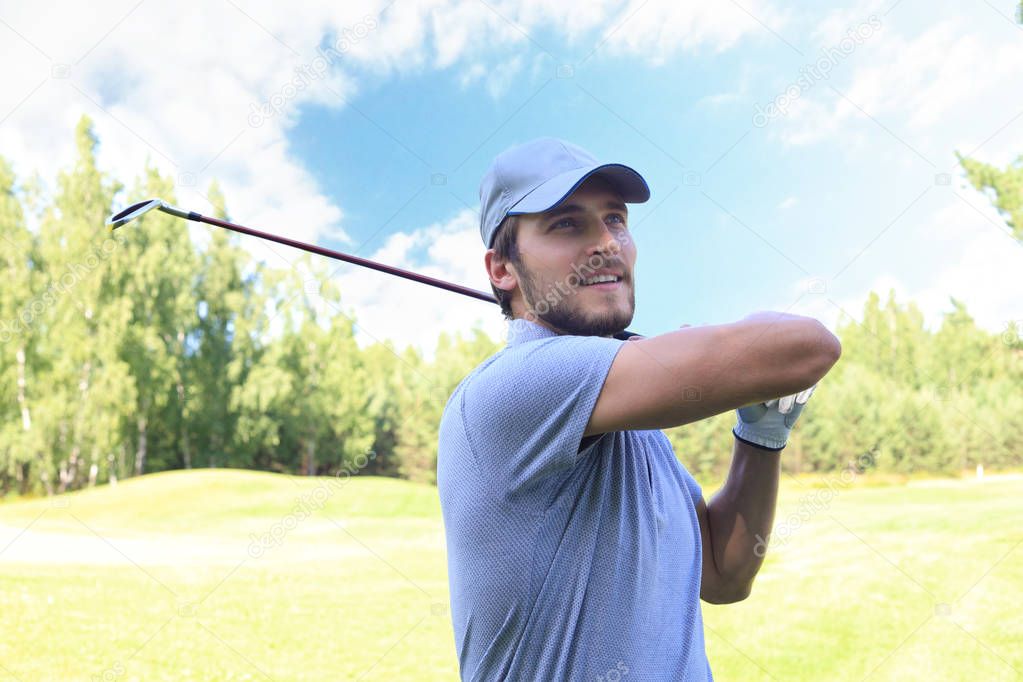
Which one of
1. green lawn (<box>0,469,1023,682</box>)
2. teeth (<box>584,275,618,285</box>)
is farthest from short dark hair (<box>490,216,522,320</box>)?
green lawn (<box>0,469,1023,682</box>)

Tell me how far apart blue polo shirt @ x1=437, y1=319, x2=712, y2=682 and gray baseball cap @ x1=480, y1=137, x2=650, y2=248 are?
308mm

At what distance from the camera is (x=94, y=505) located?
19.8 meters

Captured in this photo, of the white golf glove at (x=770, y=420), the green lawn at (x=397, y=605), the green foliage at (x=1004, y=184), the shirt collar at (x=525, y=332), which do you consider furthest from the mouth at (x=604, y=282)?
the green foliage at (x=1004, y=184)

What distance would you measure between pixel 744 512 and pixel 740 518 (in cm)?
1

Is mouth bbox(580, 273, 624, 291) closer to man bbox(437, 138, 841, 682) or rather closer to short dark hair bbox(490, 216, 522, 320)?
man bbox(437, 138, 841, 682)

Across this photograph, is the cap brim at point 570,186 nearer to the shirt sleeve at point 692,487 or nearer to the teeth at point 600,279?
the teeth at point 600,279

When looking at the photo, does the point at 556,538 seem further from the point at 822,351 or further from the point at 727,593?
the point at 727,593

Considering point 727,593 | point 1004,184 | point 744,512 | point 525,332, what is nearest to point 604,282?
point 525,332

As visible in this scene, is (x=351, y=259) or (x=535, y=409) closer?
(x=535, y=409)

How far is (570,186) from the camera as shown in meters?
1.55

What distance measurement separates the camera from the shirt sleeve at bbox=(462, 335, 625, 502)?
51.7 inches

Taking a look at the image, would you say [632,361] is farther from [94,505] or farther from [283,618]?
[94,505]

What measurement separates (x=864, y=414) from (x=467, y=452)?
2123cm

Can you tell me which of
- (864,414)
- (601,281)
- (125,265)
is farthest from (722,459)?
(601,281)
